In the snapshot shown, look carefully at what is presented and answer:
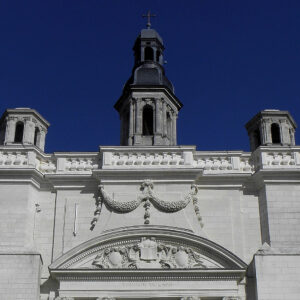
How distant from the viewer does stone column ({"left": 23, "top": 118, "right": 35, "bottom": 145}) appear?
80.1 feet

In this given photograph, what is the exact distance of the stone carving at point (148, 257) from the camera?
21.8 meters

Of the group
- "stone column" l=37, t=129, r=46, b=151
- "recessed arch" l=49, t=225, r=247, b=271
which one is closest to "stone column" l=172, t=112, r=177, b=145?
"stone column" l=37, t=129, r=46, b=151

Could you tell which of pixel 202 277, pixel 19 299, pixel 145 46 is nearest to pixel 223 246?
pixel 202 277

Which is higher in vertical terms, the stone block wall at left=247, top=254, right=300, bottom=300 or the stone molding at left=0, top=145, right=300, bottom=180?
the stone molding at left=0, top=145, right=300, bottom=180

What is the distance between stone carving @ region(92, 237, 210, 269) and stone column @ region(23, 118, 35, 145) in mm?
4898

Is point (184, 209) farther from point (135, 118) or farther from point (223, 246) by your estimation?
point (135, 118)

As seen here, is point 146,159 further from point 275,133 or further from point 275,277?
point 275,277

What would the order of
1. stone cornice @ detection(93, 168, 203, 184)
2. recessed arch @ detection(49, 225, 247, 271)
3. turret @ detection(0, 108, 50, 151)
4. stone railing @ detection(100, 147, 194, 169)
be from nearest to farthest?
recessed arch @ detection(49, 225, 247, 271)
stone cornice @ detection(93, 168, 203, 184)
stone railing @ detection(100, 147, 194, 169)
turret @ detection(0, 108, 50, 151)

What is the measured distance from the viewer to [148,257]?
22.0 meters

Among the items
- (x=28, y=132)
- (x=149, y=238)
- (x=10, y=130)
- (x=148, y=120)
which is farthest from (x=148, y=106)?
(x=149, y=238)

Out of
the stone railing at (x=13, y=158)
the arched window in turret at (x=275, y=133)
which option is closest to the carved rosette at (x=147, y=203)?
the stone railing at (x=13, y=158)

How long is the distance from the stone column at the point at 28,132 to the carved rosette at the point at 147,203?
10.5 ft

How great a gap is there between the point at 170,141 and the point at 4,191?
7302 millimetres

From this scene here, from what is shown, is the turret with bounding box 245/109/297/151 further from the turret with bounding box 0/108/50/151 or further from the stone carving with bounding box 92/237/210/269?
the turret with bounding box 0/108/50/151
